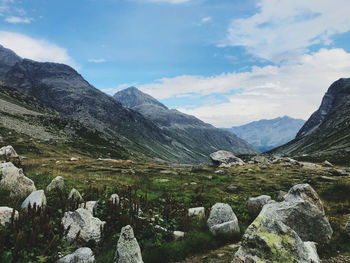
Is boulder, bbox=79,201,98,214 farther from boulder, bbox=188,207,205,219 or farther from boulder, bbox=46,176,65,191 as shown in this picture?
boulder, bbox=188,207,205,219

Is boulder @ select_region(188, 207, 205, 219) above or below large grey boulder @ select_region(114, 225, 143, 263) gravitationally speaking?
below

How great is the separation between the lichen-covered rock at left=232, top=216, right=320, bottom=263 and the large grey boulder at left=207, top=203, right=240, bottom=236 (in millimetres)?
4317

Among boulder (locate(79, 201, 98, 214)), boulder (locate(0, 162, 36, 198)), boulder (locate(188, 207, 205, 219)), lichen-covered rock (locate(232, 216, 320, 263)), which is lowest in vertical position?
boulder (locate(188, 207, 205, 219))

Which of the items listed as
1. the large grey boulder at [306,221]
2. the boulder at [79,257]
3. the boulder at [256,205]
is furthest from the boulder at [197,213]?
the boulder at [79,257]

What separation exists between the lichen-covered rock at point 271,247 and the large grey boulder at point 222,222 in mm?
4317

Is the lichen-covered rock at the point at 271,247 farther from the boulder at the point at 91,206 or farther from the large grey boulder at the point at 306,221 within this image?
the boulder at the point at 91,206

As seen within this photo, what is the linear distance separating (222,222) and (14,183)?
13.1 metres

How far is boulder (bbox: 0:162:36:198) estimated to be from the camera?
41.4 ft

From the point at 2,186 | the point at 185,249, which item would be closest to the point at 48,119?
the point at 2,186

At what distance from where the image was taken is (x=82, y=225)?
984cm

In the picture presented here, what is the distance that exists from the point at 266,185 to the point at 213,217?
18206mm

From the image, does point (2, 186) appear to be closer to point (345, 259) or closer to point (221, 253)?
point (221, 253)

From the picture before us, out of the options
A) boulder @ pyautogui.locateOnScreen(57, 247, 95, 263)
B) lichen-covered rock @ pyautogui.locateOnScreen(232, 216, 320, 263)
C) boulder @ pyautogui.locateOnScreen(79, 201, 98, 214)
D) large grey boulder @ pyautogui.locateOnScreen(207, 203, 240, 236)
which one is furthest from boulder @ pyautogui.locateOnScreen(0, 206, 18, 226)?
large grey boulder @ pyautogui.locateOnScreen(207, 203, 240, 236)

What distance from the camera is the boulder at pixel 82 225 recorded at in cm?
952
